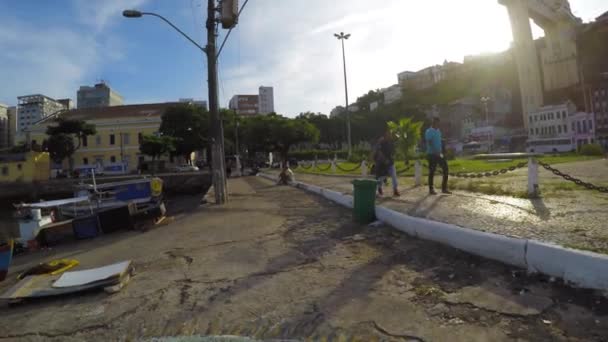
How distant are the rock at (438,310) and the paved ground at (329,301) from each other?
A: 1cm

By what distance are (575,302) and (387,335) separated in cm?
147

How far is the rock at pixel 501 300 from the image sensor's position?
252 centimetres

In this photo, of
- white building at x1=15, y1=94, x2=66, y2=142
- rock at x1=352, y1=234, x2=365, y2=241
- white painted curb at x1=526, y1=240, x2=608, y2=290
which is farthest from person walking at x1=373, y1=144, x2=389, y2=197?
white building at x1=15, y1=94, x2=66, y2=142

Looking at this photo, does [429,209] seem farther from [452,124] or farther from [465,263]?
[452,124]

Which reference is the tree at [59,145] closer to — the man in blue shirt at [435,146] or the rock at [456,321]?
the man in blue shirt at [435,146]

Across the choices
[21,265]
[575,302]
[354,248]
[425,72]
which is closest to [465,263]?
[575,302]

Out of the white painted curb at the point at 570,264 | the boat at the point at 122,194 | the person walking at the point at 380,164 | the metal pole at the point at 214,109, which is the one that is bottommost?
the white painted curb at the point at 570,264

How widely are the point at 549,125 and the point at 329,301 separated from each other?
69.9 m

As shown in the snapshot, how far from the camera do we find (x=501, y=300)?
270 cm

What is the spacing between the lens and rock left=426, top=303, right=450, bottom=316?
261cm

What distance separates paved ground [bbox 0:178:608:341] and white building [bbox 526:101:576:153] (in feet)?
172

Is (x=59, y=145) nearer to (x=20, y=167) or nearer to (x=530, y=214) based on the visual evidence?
(x=20, y=167)

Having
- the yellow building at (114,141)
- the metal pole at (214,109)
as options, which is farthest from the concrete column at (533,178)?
the yellow building at (114,141)

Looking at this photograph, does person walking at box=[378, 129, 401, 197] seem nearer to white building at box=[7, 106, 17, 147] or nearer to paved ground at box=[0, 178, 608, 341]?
paved ground at box=[0, 178, 608, 341]
